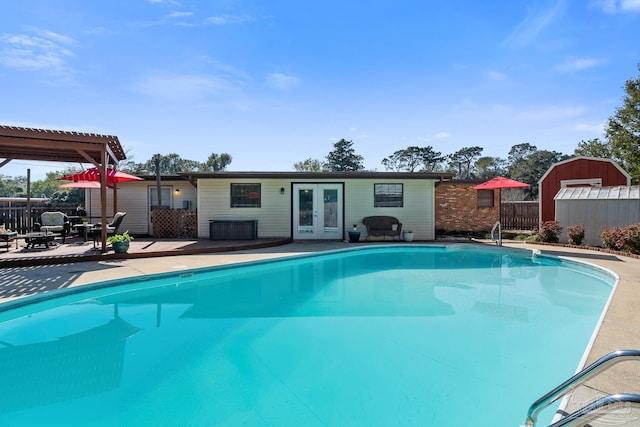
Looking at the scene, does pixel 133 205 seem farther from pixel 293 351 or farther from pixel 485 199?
pixel 485 199

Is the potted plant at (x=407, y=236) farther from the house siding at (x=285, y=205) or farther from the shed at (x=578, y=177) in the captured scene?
the shed at (x=578, y=177)

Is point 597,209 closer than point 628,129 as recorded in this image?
Yes

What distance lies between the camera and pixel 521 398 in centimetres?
299

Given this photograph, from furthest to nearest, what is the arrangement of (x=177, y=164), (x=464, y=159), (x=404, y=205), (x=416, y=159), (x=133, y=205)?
(x=177, y=164) < (x=464, y=159) < (x=416, y=159) < (x=133, y=205) < (x=404, y=205)

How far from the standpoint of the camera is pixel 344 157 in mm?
43594

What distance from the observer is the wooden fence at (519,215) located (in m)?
16.0

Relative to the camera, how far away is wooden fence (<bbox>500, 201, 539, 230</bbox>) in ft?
52.4

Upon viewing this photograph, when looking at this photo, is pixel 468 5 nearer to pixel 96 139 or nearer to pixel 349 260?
pixel 349 260

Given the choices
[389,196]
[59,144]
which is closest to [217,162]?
[389,196]

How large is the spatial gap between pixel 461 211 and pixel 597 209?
5.47 metres

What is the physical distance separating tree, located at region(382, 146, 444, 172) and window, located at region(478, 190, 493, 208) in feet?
113

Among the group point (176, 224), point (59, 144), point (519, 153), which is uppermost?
point (519, 153)

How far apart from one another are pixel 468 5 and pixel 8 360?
11.0 m

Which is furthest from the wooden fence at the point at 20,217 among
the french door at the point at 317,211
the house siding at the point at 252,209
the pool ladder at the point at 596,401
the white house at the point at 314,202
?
the pool ladder at the point at 596,401
